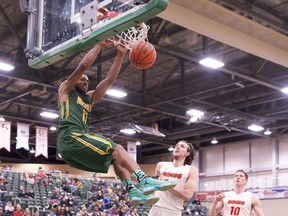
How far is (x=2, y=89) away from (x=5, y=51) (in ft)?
10.1

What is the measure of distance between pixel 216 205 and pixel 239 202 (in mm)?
524

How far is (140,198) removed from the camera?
4594 mm

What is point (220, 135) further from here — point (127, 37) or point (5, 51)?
point (127, 37)

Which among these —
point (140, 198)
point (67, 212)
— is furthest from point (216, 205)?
point (67, 212)

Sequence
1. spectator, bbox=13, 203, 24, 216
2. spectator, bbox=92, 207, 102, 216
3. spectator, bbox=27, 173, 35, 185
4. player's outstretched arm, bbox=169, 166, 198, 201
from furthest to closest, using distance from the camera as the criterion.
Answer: spectator, bbox=27, 173, 35, 185 < spectator, bbox=92, 207, 102, 216 < spectator, bbox=13, 203, 24, 216 < player's outstretched arm, bbox=169, 166, 198, 201

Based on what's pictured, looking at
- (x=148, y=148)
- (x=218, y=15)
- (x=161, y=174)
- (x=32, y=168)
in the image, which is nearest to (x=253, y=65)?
(x=218, y=15)

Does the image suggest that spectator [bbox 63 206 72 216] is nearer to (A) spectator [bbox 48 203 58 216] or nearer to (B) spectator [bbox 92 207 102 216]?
(A) spectator [bbox 48 203 58 216]

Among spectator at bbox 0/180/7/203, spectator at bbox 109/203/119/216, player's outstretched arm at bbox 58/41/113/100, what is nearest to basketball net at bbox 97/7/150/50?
player's outstretched arm at bbox 58/41/113/100

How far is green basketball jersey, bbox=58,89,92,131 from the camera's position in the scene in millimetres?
4969

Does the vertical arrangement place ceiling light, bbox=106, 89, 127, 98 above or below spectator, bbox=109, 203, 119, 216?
above

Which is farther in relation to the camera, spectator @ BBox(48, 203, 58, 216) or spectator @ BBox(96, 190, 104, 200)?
spectator @ BBox(96, 190, 104, 200)

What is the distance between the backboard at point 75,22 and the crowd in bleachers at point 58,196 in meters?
10.9

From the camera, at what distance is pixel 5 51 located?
744 inches

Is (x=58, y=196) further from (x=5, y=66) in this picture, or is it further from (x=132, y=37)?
(x=132, y=37)
